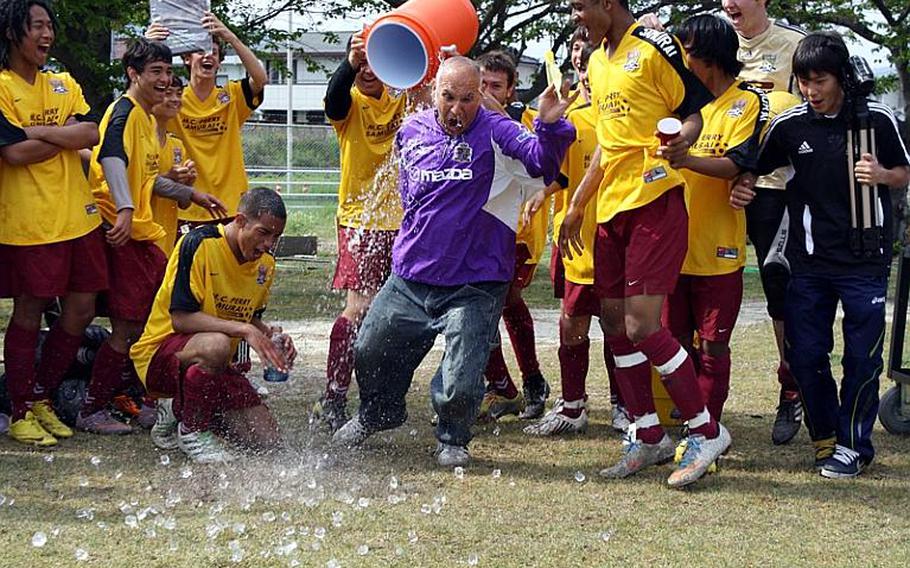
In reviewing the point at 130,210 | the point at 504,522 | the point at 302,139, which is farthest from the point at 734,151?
the point at 302,139

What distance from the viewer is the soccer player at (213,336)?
5430 mm

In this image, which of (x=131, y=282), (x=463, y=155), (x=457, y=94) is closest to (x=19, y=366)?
(x=131, y=282)

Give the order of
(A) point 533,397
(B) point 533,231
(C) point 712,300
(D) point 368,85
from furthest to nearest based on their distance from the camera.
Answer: (A) point 533,397 → (B) point 533,231 → (D) point 368,85 → (C) point 712,300

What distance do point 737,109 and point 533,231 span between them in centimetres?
153

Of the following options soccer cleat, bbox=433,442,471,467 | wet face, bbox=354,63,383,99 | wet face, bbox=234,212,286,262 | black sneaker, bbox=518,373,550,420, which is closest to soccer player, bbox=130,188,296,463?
wet face, bbox=234,212,286,262

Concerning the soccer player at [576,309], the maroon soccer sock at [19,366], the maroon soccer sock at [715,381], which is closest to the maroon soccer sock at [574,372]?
the soccer player at [576,309]

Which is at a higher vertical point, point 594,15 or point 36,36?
point 594,15

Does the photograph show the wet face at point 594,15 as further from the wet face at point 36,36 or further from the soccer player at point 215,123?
the wet face at point 36,36

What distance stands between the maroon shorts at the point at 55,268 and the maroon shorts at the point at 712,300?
9.77 ft

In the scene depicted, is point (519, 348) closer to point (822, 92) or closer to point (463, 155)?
point (463, 155)

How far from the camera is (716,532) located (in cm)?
440

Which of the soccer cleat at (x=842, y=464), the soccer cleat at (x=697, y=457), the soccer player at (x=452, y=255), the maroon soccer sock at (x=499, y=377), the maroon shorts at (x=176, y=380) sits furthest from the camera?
the maroon soccer sock at (x=499, y=377)

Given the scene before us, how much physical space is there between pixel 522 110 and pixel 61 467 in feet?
10.4

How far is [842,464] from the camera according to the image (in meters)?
5.26
